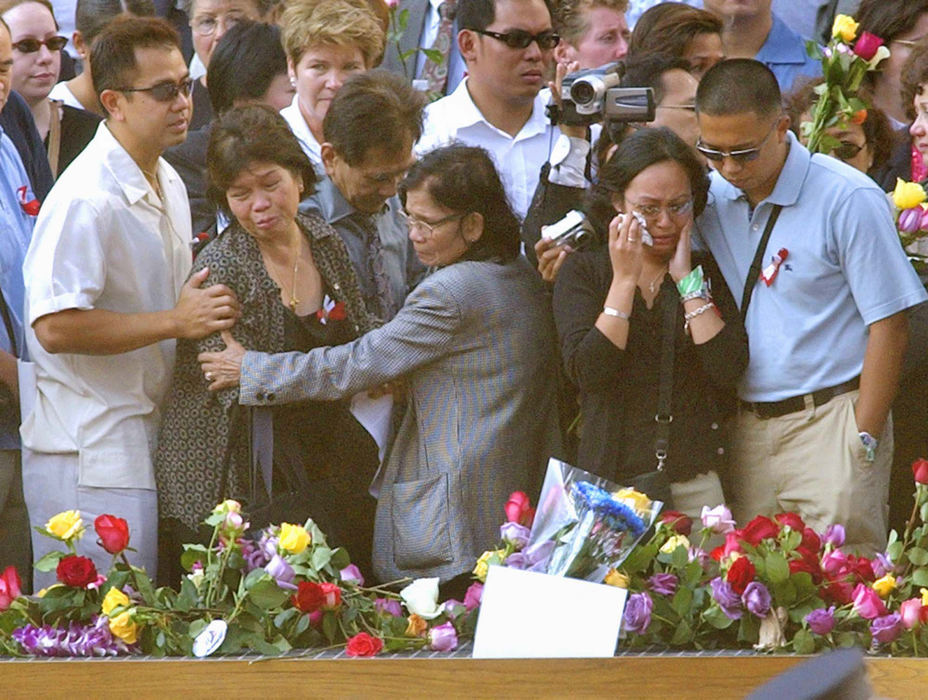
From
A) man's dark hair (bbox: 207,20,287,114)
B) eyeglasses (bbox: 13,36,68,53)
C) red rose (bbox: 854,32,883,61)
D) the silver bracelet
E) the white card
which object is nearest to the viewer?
the white card

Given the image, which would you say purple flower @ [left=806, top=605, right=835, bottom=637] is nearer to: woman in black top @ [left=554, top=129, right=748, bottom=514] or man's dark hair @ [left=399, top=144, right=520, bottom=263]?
woman in black top @ [left=554, top=129, right=748, bottom=514]

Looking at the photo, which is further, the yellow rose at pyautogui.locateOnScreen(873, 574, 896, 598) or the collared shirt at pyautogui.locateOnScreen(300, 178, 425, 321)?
the collared shirt at pyautogui.locateOnScreen(300, 178, 425, 321)

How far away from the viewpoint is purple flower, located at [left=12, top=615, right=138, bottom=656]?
316 cm

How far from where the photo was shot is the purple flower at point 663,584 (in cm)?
325

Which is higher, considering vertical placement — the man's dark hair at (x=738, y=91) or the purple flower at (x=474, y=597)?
the man's dark hair at (x=738, y=91)

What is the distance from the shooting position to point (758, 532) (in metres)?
3.30

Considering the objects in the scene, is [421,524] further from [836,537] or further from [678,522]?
[836,537]

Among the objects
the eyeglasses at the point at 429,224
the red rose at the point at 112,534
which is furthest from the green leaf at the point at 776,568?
the red rose at the point at 112,534

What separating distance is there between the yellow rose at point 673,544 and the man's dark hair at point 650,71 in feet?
4.65

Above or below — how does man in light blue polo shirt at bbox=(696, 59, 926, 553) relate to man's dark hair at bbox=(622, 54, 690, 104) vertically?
below

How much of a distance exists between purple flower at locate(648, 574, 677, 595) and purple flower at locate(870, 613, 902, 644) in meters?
0.38

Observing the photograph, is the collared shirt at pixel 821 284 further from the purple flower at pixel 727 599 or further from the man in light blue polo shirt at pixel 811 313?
the purple flower at pixel 727 599

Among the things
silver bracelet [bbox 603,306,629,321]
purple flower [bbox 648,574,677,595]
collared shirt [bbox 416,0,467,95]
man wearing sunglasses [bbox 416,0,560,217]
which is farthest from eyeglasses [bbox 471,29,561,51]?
purple flower [bbox 648,574,677,595]

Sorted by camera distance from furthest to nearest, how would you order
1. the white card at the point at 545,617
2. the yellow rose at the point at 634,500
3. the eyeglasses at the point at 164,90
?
the eyeglasses at the point at 164,90, the yellow rose at the point at 634,500, the white card at the point at 545,617
